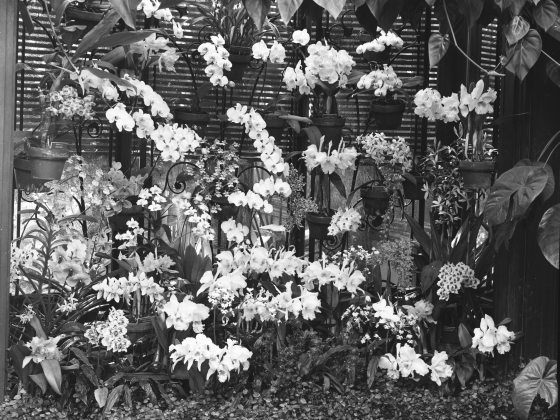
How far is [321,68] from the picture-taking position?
439cm

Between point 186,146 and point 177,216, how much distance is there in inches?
22.4

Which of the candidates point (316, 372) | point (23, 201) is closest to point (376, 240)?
point (316, 372)

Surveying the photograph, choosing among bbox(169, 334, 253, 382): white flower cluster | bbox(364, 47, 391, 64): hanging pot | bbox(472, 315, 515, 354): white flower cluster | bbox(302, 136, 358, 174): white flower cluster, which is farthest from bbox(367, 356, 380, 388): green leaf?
bbox(364, 47, 391, 64): hanging pot

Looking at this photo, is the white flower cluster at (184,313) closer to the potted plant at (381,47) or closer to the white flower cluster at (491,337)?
the white flower cluster at (491,337)

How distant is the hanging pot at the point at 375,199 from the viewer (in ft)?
15.3

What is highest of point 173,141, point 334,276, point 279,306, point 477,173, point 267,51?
point 267,51

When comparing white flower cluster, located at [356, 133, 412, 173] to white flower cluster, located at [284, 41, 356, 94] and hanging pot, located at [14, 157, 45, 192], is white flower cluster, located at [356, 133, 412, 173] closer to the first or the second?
white flower cluster, located at [284, 41, 356, 94]

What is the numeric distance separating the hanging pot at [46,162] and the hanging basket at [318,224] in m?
1.18

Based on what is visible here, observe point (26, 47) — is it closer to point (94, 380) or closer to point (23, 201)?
point (23, 201)

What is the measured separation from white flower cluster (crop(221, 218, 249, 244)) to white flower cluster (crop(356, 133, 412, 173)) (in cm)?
68

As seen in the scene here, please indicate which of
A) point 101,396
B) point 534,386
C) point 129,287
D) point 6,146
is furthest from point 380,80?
point 101,396

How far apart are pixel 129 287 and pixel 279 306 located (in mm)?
614

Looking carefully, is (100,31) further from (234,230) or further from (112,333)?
(112,333)

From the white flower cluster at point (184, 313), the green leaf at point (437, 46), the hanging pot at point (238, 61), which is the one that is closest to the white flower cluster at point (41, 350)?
the white flower cluster at point (184, 313)
